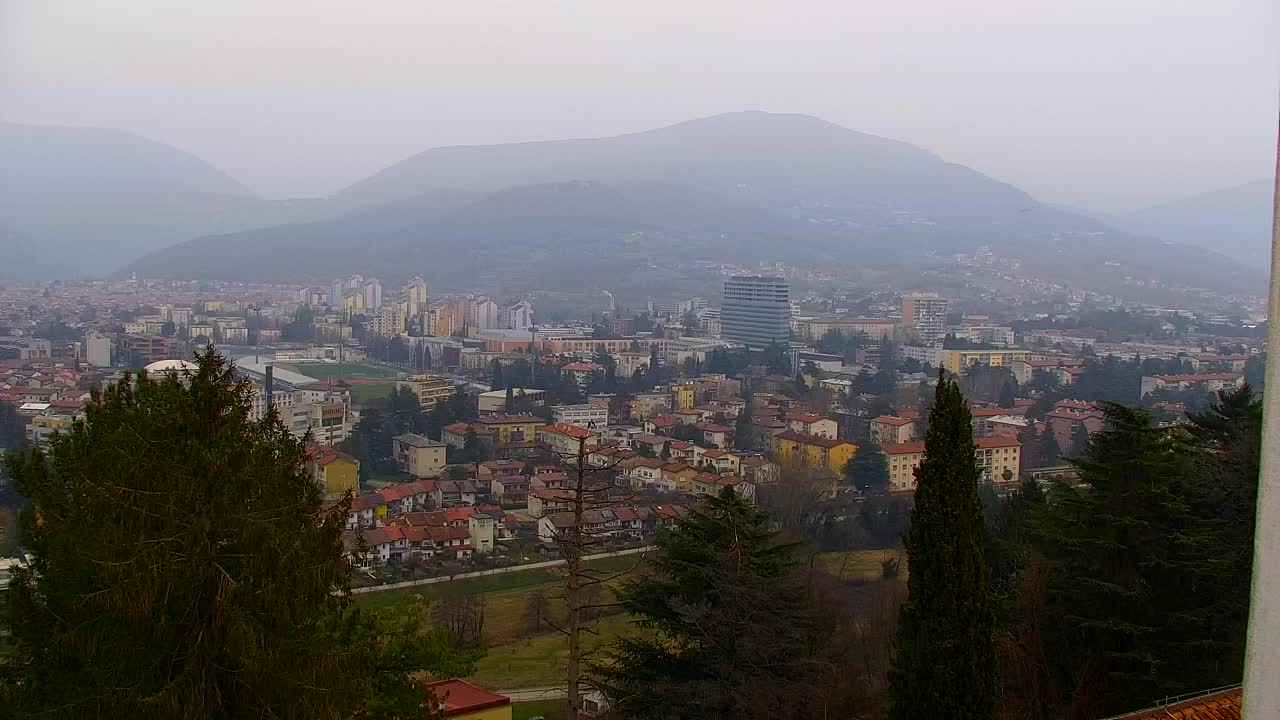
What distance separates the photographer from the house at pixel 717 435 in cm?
2039

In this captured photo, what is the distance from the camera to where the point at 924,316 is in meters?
42.3

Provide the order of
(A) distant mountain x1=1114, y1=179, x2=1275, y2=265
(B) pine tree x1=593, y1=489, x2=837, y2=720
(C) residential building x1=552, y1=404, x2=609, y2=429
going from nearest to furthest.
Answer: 1. (B) pine tree x1=593, y1=489, x2=837, y2=720
2. (C) residential building x1=552, y1=404, x2=609, y2=429
3. (A) distant mountain x1=1114, y1=179, x2=1275, y2=265

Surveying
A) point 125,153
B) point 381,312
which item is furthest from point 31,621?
point 125,153

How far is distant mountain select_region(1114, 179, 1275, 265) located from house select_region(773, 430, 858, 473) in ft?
169

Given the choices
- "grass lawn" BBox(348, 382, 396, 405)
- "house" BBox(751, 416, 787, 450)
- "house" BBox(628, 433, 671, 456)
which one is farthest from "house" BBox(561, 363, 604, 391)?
"house" BBox(628, 433, 671, 456)

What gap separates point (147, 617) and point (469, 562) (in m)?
10.3

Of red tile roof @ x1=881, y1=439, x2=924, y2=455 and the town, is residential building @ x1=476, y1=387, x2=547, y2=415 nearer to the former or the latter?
the town

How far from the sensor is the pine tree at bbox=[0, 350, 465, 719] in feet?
8.90

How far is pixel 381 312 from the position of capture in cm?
3919

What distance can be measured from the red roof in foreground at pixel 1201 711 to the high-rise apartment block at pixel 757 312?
1435 inches

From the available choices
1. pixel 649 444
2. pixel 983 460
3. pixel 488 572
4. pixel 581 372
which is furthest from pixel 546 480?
pixel 581 372

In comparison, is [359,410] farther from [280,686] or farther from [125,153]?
[125,153]

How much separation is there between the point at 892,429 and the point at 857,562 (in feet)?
28.5

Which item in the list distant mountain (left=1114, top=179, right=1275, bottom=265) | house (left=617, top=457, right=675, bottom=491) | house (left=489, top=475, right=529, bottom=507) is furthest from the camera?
distant mountain (left=1114, top=179, right=1275, bottom=265)
